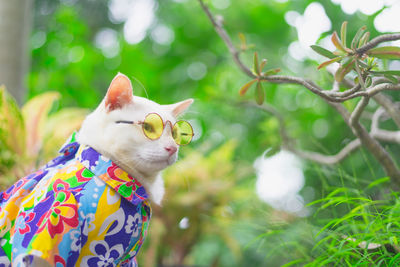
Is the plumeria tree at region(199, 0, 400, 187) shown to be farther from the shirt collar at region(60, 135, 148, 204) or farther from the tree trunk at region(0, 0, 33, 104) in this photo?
the tree trunk at region(0, 0, 33, 104)

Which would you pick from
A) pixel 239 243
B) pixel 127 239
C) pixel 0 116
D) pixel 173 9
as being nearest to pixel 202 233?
pixel 239 243

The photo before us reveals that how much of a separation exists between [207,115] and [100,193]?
213 cm

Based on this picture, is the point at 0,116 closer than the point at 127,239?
No

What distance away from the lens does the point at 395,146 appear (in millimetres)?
1483

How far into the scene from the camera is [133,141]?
0.67m

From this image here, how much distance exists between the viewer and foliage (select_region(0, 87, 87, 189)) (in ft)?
3.90

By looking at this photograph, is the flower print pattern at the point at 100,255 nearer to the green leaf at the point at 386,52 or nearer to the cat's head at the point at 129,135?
the cat's head at the point at 129,135

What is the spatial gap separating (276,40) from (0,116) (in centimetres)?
243

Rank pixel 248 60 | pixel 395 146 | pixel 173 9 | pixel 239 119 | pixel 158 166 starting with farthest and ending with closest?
pixel 173 9, pixel 239 119, pixel 248 60, pixel 395 146, pixel 158 166

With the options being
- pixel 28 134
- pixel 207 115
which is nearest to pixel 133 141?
pixel 28 134

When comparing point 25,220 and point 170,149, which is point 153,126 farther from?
point 25,220

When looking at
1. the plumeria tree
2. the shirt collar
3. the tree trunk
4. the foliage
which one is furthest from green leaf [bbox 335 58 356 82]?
the tree trunk

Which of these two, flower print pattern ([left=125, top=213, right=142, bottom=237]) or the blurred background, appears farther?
the blurred background

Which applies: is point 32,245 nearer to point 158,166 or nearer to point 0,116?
point 158,166
